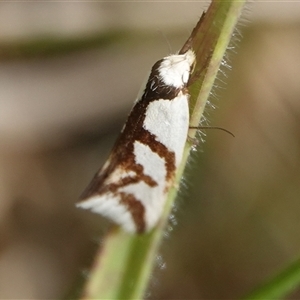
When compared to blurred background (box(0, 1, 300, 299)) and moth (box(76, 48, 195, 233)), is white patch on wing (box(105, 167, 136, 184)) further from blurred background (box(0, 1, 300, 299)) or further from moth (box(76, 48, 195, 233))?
blurred background (box(0, 1, 300, 299))

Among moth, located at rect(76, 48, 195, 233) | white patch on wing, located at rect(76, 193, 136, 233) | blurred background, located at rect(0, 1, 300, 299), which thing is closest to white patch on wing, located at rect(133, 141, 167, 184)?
moth, located at rect(76, 48, 195, 233)

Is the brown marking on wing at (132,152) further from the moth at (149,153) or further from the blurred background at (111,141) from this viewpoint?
the blurred background at (111,141)

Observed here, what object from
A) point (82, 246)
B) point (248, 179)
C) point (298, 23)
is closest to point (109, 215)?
point (82, 246)

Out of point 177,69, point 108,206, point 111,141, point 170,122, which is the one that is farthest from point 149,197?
point 111,141

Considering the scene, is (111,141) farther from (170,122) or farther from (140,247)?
(140,247)

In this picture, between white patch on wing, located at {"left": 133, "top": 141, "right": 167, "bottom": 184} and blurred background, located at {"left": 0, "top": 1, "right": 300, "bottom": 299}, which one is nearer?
white patch on wing, located at {"left": 133, "top": 141, "right": 167, "bottom": 184}

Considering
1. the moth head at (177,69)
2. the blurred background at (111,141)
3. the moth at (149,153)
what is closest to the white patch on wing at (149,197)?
the moth at (149,153)
